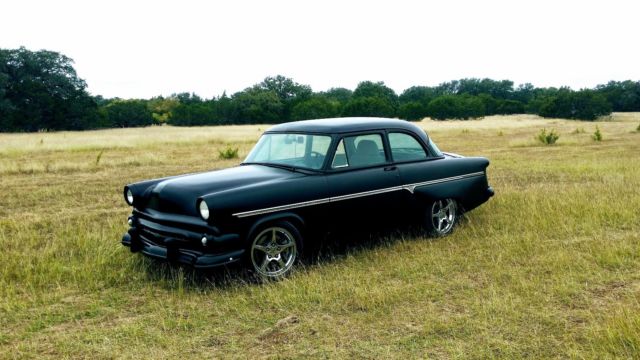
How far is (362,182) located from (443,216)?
1652 millimetres

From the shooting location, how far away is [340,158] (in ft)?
18.7

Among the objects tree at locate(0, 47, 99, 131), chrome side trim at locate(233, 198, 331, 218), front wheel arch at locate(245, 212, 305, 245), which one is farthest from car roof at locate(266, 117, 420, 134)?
tree at locate(0, 47, 99, 131)

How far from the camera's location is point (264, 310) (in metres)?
4.41

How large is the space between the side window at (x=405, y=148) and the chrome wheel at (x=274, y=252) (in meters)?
1.83

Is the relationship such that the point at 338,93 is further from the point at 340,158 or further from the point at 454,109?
the point at 340,158

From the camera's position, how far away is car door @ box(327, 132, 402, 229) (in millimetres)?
5504

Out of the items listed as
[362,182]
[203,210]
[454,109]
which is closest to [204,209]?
[203,210]

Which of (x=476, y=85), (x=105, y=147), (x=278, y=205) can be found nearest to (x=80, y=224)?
(x=278, y=205)

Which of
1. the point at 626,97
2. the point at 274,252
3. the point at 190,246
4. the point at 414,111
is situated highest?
the point at 626,97

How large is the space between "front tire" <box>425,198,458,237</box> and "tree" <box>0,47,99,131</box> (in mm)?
59957

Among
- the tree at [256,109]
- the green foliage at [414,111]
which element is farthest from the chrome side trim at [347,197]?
the green foliage at [414,111]

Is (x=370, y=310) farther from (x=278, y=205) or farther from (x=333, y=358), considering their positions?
(x=278, y=205)

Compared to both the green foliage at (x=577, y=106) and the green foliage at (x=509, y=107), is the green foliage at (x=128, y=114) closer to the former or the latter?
the green foliage at (x=577, y=106)

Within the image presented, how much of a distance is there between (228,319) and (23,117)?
203 ft
